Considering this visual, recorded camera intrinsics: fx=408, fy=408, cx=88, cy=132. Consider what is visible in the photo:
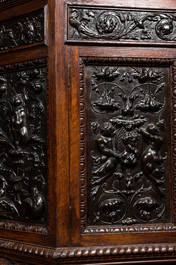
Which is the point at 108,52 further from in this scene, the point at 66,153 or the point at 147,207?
the point at 147,207

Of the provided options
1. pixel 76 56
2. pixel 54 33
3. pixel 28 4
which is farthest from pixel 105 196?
pixel 28 4

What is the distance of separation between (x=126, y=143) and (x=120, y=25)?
0.54m

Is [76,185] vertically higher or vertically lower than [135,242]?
higher

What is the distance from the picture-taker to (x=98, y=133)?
1861mm

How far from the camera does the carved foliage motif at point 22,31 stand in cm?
188

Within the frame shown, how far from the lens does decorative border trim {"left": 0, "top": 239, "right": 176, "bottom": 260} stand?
177cm

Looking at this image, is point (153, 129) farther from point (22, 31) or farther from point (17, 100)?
point (22, 31)

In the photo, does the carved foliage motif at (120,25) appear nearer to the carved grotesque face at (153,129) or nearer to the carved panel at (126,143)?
the carved panel at (126,143)

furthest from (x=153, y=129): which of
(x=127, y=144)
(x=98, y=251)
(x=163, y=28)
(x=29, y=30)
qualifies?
(x=29, y=30)

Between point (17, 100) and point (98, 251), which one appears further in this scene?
point (17, 100)

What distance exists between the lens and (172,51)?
1.89 m

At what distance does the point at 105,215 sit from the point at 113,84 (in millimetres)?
Answer: 600

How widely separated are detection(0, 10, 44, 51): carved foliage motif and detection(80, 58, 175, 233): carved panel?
0.27m

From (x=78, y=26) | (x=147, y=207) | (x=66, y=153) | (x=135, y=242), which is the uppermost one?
(x=78, y=26)
